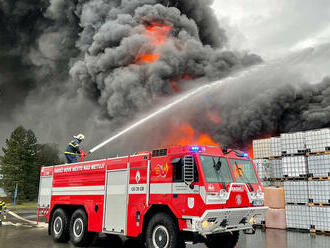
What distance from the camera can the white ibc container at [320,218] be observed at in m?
10.3

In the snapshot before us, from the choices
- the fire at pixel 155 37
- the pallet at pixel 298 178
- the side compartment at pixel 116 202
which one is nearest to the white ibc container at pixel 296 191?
the pallet at pixel 298 178

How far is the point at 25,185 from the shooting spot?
3988cm

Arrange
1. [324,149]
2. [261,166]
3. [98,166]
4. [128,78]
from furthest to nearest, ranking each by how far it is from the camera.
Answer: [128,78], [261,166], [324,149], [98,166]

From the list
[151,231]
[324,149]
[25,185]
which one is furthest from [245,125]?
[25,185]

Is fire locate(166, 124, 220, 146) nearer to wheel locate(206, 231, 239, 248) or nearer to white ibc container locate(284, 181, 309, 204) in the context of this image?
white ibc container locate(284, 181, 309, 204)

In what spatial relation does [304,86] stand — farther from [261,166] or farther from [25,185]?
[25,185]

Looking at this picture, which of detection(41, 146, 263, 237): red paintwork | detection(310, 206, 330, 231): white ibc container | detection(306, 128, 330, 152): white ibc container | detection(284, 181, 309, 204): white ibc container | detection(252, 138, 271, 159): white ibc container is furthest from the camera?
detection(252, 138, 271, 159): white ibc container

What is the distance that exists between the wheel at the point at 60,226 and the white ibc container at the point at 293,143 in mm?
8254

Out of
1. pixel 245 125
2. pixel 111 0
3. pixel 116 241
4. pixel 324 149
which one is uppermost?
pixel 111 0

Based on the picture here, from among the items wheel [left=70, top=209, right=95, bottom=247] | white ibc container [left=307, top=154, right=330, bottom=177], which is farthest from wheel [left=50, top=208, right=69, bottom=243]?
white ibc container [left=307, top=154, right=330, bottom=177]

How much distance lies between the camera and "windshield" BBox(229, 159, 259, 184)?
23.0ft

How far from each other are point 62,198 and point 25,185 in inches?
1354

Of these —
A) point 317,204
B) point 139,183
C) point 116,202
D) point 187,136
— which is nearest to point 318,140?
point 317,204

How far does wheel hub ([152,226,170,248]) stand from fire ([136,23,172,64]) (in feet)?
93.7
